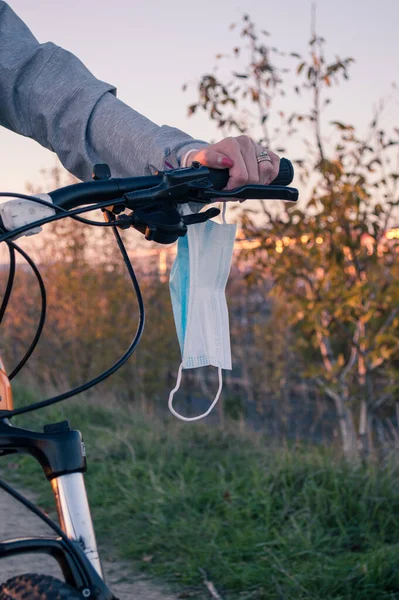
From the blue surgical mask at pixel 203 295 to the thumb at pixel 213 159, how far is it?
0.14 m

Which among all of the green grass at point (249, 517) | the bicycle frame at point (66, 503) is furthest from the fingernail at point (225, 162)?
the green grass at point (249, 517)

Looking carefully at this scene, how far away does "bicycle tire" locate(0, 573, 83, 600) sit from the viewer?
4.42 ft

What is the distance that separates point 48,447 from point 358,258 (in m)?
5.08

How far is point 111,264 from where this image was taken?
444 inches

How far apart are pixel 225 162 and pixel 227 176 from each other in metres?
0.04

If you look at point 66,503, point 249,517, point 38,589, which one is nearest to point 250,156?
point 66,503

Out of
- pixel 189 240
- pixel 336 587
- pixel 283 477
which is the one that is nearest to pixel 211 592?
pixel 336 587

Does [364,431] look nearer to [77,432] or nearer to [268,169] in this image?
[268,169]

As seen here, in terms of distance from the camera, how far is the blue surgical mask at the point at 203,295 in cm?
171

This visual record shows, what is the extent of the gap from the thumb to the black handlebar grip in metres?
0.01

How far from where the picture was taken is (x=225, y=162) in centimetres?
168

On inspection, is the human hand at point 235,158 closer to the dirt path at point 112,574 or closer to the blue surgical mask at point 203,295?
the blue surgical mask at point 203,295

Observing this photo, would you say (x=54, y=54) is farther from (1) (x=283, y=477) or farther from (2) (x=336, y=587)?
(1) (x=283, y=477)

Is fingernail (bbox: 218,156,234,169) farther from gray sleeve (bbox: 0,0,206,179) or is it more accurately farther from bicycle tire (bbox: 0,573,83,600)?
bicycle tire (bbox: 0,573,83,600)
